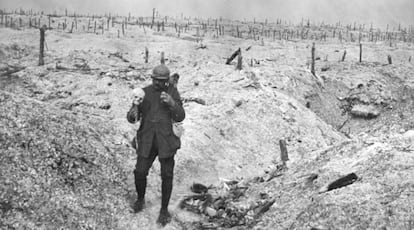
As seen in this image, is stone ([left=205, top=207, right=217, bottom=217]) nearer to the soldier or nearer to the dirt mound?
the soldier

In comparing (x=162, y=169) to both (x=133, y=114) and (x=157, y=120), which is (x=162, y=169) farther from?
(x=133, y=114)

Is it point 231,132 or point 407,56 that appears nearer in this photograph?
point 231,132

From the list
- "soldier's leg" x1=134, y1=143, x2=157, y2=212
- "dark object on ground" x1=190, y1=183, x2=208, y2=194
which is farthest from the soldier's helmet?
"dark object on ground" x1=190, y1=183, x2=208, y2=194

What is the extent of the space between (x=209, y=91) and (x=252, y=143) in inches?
121

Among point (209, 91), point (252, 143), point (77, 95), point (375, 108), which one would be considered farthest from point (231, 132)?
point (375, 108)

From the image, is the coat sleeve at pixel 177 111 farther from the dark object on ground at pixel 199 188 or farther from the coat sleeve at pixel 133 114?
the dark object on ground at pixel 199 188

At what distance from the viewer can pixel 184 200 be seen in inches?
253

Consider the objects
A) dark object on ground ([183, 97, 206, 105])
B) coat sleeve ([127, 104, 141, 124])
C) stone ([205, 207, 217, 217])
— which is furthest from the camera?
dark object on ground ([183, 97, 206, 105])

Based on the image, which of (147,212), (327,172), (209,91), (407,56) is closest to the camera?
(147,212)

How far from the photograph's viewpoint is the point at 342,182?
551 cm

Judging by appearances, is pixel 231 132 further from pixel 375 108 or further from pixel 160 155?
pixel 375 108

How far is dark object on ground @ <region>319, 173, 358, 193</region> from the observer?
18.0 feet

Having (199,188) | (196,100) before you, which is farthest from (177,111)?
(196,100)

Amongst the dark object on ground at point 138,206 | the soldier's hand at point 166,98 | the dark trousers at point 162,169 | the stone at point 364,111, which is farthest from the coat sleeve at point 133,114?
the stone at point 364,111
